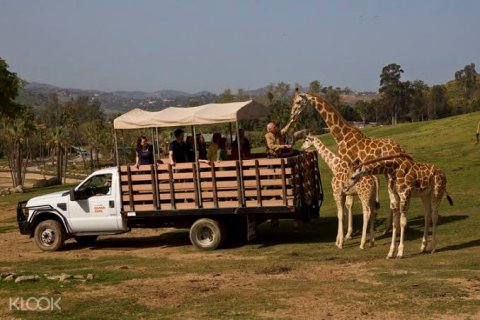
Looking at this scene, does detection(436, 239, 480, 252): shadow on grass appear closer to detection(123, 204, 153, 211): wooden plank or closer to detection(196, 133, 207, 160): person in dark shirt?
detection(196, 133, 207, 160): person in dark shirt

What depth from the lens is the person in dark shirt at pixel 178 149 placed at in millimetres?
15633

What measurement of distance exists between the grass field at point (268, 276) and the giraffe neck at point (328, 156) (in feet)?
5.88

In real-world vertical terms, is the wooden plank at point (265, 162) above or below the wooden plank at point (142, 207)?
above

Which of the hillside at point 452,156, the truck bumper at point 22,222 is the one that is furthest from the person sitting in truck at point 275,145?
the truck bumper at point 22,222

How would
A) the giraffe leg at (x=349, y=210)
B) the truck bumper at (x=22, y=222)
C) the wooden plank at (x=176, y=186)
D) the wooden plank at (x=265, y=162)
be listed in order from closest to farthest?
the wooden plank at (x=265, y=162), the wooden plank at (x=176, y=186), the giraffe leg at (x=349, y=210), the truck bumper at (x=22, y=222)

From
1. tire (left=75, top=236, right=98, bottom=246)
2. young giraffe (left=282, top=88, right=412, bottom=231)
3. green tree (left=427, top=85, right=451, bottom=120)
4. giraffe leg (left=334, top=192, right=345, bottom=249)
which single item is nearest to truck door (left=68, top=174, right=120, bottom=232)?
tire (left=75, top=236, right=98, bottom=246)

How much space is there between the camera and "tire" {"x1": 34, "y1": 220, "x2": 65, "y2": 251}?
16.4 meters

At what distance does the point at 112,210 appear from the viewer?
15.8 meters

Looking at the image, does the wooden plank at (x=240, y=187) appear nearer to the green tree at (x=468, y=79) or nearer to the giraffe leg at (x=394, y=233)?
the giraffe leg at (x=394, y=233)

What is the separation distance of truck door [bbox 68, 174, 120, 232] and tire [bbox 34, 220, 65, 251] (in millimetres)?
415

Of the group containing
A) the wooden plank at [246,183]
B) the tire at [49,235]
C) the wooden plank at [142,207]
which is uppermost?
the wooden plank at [246,183]

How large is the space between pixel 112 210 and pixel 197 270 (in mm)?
4089

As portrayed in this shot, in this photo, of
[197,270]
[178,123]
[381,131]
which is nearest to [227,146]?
[178,123]

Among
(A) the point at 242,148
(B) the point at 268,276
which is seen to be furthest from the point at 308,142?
(B) the point at 268,276
